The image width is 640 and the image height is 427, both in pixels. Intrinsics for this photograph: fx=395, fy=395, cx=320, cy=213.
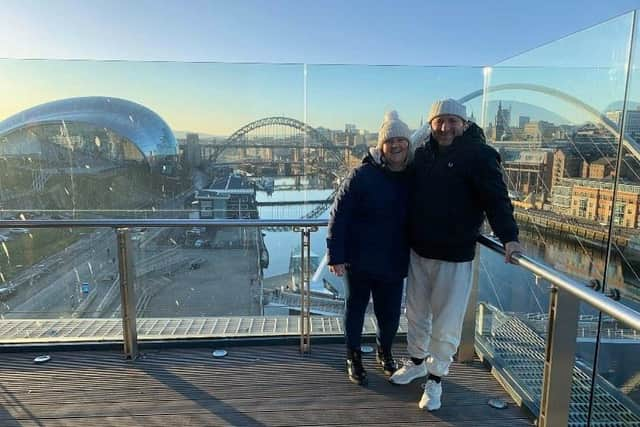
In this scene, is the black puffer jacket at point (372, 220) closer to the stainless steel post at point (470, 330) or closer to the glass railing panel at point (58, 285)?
the stainless steel post at point (470, 330)

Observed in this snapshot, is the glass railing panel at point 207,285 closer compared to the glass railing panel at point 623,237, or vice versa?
the glass railing panel at point 623,237

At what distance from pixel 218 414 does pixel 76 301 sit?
1724 mm

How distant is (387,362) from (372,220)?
3.01ft

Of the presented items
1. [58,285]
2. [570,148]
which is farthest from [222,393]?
[570,148]

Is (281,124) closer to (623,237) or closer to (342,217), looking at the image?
(342,217)

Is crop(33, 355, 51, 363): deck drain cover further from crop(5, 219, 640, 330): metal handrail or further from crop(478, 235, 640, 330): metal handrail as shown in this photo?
crop(478, 235, 640, 330): metal handrail

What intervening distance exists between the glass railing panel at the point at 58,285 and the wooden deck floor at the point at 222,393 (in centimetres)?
19

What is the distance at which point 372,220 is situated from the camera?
2.13 meters

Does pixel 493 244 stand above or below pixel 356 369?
above

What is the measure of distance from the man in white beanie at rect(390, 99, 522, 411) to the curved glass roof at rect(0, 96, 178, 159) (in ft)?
10.00

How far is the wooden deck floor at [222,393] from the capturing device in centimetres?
199

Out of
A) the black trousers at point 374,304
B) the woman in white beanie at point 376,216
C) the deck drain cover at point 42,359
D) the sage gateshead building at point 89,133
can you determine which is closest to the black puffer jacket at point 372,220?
the woman in white beanie at point 376,216

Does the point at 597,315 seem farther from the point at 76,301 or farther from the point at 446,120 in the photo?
the point at 76,301

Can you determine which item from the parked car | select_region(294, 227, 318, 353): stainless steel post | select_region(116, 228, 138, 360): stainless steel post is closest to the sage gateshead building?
the parked car
